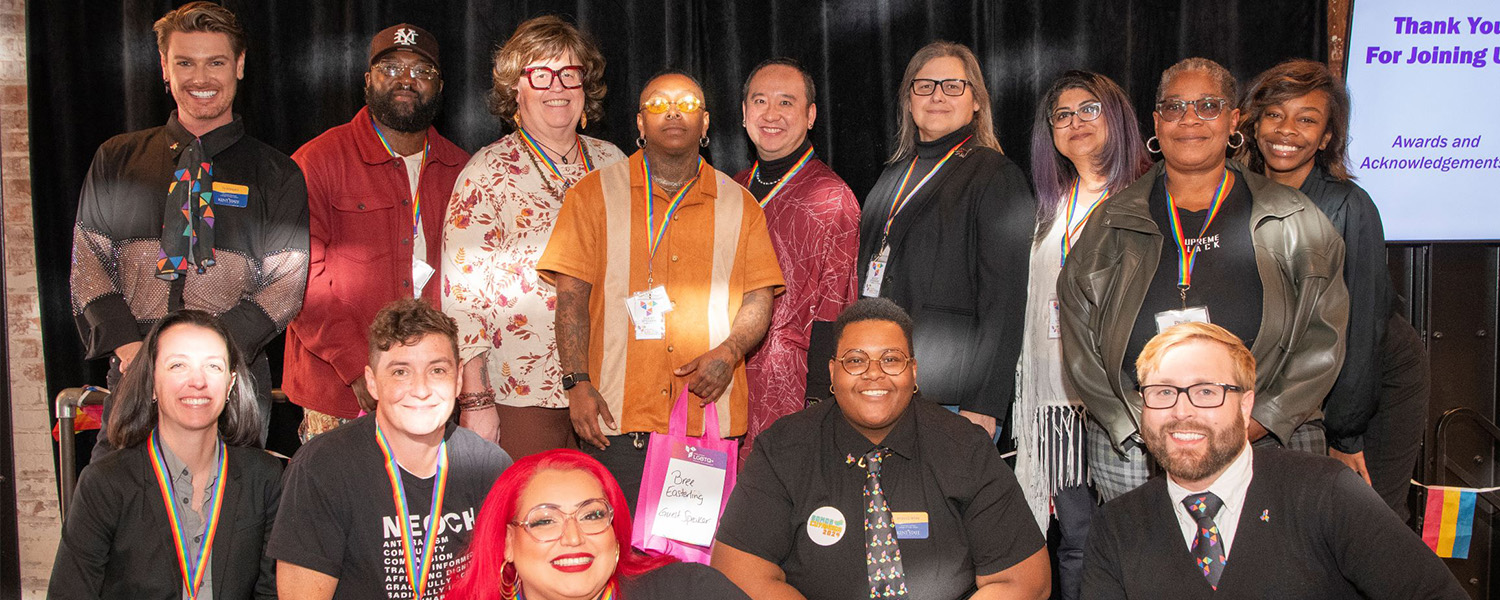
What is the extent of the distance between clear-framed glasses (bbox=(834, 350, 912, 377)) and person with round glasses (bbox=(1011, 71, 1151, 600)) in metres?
0.84

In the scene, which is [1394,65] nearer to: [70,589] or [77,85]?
[70,589]

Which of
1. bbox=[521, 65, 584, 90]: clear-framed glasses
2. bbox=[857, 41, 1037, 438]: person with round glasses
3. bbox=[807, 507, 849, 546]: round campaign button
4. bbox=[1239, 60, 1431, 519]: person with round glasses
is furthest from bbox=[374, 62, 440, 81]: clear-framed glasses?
bbox=[1239, 60, 1431, 519]: person with round glasses

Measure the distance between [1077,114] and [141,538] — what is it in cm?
273

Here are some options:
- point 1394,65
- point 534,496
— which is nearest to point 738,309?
point 534,496

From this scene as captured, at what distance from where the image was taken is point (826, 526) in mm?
2609

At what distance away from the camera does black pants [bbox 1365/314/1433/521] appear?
331 centimetres

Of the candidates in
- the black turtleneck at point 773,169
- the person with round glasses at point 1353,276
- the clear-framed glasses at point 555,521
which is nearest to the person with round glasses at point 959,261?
the black turtleneck at point 773,169

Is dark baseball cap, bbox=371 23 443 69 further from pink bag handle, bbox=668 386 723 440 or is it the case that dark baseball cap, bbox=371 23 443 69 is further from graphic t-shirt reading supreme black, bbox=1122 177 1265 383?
graphic t-shirt reading supreme black, bbox=1122 177 1265 383

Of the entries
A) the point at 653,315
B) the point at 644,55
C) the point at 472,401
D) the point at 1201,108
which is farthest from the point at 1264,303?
the point at 644,55

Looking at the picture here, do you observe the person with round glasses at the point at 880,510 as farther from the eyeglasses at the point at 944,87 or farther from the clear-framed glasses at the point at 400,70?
the clear-framed glasses at the point at 400,70

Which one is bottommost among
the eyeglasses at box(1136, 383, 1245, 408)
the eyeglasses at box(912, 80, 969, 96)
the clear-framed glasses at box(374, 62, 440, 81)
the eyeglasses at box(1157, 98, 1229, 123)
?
the eyeglasses at box(1136, 383, 1245, 408)

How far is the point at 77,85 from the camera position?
430cm

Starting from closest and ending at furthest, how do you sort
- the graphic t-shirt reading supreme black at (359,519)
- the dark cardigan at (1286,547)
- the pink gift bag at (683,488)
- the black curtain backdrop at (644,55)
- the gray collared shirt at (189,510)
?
the dark cardigan at (1286,547), the graphic t-shirt reading supreme black at (359,519), the gray collared shirt at (189,510), the pink gift bag at (683,488), the black curtain backdrop at (644,55)

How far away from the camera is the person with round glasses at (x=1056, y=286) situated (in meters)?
3.36
